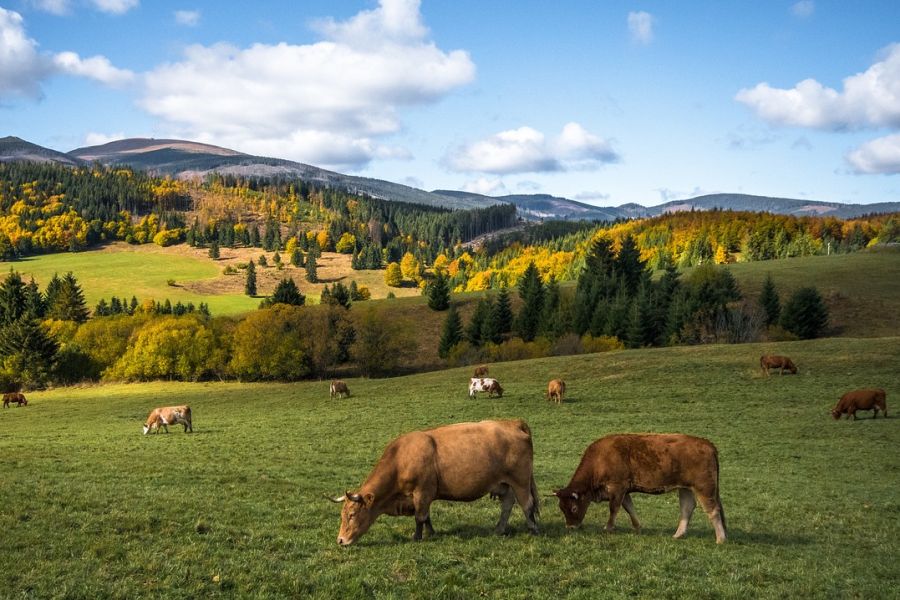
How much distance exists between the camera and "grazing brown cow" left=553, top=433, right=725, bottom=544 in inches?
512

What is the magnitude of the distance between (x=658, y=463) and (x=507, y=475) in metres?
3.23

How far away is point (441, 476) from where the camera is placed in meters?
12.3

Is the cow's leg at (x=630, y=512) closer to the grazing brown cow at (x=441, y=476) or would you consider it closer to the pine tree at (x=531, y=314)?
the grazing brown cow at (x=441, y=476)

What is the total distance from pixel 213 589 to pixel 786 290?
12036 cm

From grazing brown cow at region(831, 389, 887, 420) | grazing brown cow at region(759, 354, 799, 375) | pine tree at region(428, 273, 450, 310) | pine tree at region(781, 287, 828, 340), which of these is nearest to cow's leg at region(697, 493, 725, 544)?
grazing brown cow at region(831, 389, 887, 420)

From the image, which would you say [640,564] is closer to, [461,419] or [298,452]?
[298,452]

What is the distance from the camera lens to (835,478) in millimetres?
23297

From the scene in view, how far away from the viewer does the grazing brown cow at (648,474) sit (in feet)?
42.7

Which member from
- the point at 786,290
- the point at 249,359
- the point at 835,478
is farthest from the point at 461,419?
the point at 786,290

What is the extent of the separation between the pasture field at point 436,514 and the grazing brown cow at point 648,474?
664mm

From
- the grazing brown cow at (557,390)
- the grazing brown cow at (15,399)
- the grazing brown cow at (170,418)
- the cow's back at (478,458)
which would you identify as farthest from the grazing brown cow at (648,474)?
the grazing brown cow at (15,399)

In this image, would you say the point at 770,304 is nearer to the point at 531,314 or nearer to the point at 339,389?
the point at 531,314

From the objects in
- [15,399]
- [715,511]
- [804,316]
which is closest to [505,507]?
[715,511]

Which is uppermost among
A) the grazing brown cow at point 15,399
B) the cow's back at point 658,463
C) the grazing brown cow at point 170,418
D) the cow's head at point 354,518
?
the cow's back at point 658,463
